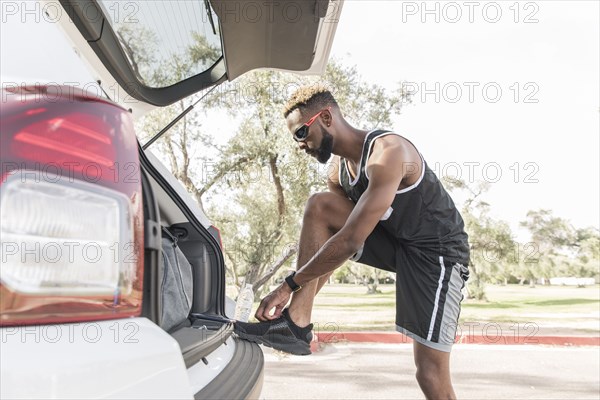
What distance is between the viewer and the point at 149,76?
220 centimetres

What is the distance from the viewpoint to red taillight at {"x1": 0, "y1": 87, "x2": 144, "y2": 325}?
0.80 metres

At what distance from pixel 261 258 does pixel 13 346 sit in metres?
11.7

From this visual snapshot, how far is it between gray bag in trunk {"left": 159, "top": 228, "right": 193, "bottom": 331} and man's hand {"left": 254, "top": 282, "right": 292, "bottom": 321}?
47 cm

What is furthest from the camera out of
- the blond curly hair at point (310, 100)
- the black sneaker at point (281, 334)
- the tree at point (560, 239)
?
the tree at point (560, 239)

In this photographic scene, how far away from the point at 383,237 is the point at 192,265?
1.03m

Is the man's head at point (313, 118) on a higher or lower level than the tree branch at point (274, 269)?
higher

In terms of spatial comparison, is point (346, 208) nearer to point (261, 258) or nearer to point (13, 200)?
point (13, 200)

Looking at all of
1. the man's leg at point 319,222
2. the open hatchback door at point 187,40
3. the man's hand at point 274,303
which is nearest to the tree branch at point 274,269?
the man's leg at point 319,222

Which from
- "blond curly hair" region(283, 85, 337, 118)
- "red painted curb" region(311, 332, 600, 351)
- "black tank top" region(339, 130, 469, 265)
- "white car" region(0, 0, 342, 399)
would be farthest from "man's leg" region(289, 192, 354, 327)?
"red painted curb" region(311, 332, 600, 351)

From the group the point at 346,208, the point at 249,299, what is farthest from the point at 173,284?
the point at 346,208

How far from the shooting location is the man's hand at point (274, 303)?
235 centimetres

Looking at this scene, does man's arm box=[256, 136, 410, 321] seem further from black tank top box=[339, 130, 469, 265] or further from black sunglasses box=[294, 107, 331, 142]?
black sunglasses box=[294, 107, 331, 142]

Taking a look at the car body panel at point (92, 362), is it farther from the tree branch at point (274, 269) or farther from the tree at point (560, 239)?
the tree at point (560, 239)

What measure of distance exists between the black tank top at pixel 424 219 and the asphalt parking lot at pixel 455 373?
200 centimetres
